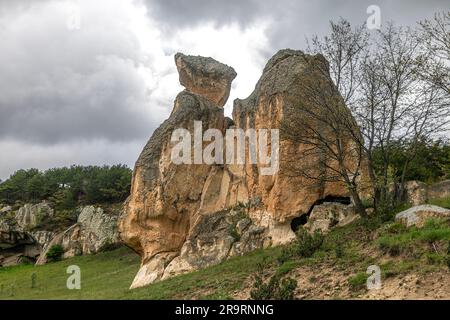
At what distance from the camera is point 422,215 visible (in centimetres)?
1633

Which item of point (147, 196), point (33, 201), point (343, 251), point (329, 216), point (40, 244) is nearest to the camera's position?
point (343, 251)

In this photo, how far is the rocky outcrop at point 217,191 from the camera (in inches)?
973

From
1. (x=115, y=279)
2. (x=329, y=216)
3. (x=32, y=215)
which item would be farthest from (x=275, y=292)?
(x=32, y=215)

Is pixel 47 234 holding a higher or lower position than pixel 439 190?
lower

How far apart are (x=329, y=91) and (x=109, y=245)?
1183 inches

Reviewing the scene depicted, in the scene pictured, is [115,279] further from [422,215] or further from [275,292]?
[422,215]

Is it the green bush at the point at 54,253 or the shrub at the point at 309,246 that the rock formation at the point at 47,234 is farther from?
the shrub at the point at 309,246

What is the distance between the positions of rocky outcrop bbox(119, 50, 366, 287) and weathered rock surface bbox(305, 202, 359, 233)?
37.6 inches

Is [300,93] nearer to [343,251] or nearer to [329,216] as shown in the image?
[329,216]

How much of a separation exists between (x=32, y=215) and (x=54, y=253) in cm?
1313

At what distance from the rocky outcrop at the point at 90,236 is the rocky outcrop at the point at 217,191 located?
17804 mm

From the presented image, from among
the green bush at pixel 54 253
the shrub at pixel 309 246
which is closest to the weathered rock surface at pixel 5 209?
the green bush at pixel 54 253
